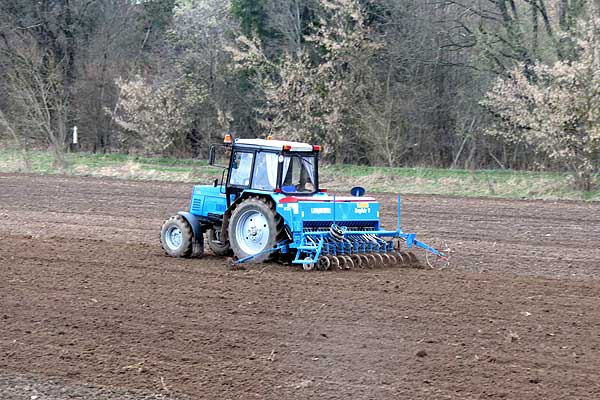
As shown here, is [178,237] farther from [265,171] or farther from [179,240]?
[265,171]

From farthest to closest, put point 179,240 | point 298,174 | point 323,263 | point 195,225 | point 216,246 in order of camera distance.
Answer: point 216,246 < point 179,240 < point 195,225 < point 298,174 < point 323,263

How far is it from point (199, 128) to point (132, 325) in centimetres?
2629

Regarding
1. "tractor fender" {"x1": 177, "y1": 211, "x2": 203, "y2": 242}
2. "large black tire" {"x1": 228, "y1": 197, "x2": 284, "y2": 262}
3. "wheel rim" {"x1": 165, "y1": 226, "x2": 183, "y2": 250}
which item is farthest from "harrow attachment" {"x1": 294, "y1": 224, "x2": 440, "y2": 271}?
"wheel rim" {"x1": 165, "y1": 226, "x2": 183, "y2": 250}

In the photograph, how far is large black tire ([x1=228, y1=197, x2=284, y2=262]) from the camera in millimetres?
12266

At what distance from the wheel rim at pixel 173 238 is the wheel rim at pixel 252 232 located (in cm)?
118

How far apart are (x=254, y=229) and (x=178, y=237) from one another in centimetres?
148

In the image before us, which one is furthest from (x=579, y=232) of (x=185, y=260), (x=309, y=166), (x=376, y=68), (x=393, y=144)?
(x=376, y=68)

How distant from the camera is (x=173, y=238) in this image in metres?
13.5

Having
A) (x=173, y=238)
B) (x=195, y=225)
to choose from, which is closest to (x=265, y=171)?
(x=195, y=225)

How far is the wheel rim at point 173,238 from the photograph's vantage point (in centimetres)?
1344

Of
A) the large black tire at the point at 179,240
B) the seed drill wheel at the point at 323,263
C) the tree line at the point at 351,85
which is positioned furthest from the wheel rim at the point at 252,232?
the tree line at the point at 351,85

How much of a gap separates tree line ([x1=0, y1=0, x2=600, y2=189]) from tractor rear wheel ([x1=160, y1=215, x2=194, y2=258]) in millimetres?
12818

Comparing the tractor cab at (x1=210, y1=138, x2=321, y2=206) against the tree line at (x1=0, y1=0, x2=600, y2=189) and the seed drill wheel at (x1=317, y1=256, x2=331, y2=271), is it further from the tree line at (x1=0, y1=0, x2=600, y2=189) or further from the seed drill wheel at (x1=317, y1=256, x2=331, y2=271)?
the tree line at (x1=0, y1=0, x2=600, y2=189)

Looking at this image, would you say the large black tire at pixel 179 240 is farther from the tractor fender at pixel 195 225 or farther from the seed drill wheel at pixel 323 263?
the seed drill wheel at pixel 323 263
